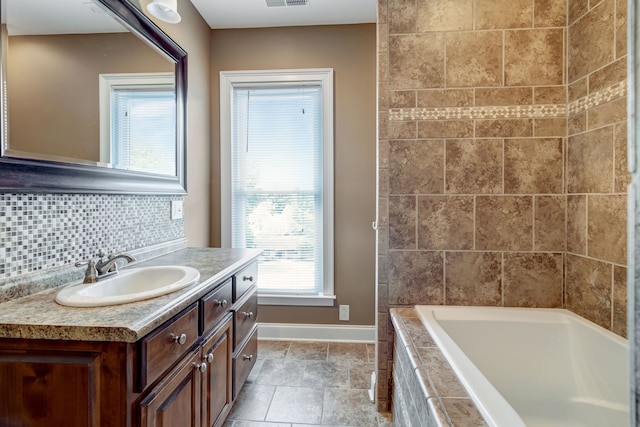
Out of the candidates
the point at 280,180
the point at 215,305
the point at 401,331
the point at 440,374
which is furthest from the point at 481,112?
the point at 215,305

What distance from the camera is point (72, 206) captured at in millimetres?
1199

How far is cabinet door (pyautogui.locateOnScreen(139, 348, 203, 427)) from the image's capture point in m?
0.88

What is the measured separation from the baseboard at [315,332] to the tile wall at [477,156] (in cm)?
80

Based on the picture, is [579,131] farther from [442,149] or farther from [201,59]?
[201,59]

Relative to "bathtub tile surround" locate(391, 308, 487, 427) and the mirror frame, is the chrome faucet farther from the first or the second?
"bathtub tile surround" locate(391, 308, 487, 427)

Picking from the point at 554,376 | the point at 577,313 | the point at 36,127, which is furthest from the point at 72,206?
the point at 577,313

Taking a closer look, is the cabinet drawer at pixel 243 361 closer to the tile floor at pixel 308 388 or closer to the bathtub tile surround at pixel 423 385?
the tile floor at pixel 308 388

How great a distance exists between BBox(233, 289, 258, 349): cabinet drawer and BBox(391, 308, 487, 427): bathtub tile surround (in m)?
0.80

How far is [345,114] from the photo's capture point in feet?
7.98

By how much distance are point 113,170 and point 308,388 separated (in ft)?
5.35

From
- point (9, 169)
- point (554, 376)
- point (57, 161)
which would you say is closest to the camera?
point (9, 169)

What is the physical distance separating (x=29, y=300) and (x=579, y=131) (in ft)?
7.84

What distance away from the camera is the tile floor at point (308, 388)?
1611mm

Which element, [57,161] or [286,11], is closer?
[57,161]
